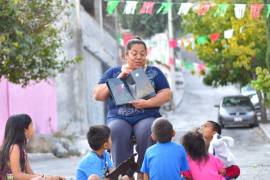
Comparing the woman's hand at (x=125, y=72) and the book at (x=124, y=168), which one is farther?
the woman's hand at (x=125, y=72)

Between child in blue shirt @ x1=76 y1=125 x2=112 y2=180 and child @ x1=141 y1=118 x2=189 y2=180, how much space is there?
16.1 inches

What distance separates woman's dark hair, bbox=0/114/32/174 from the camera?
6.96m

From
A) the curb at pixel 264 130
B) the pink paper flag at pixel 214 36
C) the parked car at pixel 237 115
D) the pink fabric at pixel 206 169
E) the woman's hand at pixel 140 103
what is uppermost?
the pink paper flag at pixel 214 36

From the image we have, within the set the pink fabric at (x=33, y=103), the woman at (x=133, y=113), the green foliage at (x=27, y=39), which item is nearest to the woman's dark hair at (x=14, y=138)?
the woman at (x=133, y=113)

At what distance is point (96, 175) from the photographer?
6633mm

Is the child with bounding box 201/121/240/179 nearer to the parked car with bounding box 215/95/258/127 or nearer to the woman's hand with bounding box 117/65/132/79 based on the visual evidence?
the woman's hand with bounding box 117/65/132/79

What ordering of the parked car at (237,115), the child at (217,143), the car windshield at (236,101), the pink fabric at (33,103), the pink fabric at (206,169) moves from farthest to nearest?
1. the car windshield at (236,101)
2. the parked car at (237,115)
3. the pink fabric at (33,103)
4. the child at (217,143)
5. the pink fabric at (206,169)

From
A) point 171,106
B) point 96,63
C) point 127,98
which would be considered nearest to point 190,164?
point 127,98

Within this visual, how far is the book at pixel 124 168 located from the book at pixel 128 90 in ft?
2.35

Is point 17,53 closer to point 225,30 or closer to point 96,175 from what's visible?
point 96,175

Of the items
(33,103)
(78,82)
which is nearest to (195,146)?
(33,103)

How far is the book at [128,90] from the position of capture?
737cm

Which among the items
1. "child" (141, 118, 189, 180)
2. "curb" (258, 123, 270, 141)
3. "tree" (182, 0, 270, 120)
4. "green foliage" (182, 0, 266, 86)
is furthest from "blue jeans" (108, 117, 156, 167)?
"green foliage" (182, 0, 266, 86)

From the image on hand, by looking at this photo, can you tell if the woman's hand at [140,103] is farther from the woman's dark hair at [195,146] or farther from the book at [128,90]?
the woman's dark hair at [195,146]
